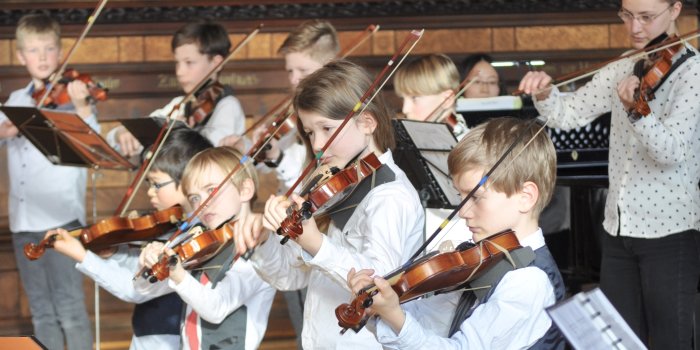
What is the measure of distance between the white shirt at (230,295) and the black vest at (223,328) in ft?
0.07

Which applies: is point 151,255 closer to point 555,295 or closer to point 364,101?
point 364,101

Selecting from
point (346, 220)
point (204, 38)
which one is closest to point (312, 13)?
point (204, 38)

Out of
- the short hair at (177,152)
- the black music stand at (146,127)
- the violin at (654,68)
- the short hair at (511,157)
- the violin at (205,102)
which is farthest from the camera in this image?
the violin at (205,102)

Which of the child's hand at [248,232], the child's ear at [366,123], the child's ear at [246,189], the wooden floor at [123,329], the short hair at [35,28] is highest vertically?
the short hair at [35,28]

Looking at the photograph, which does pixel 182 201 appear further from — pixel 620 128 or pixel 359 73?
pixel 620 128

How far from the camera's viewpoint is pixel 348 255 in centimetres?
248

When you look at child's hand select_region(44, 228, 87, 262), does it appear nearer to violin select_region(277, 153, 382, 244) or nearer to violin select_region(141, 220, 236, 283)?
violin select_region(141, 220, 236, 283)

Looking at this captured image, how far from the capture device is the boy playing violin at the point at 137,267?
324 centimetres

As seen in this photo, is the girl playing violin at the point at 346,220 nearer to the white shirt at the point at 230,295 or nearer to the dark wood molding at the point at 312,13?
the white shirt at the point at 230,295

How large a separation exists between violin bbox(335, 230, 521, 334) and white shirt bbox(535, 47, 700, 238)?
1.04 metres

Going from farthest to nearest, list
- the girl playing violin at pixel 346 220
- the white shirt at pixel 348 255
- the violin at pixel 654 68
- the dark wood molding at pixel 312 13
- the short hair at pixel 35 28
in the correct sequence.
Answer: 1. the dark wood molding at pixel 312 13
2. the short hair at pixel 35 28
3. the violin at pixel 654 68
4. the girl playing violin at pixel 346 220
5. the white shirt at pixel 348 255

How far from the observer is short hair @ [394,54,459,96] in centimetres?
399

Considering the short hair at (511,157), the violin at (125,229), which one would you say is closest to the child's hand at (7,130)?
the violin at (125,229)

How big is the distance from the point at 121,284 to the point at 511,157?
1.43 metres
